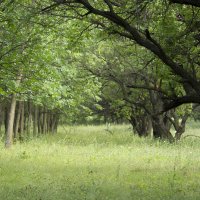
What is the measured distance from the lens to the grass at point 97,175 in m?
10.0

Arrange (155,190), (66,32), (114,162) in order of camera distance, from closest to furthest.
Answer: (155,190) < (66,32) < (114,162)

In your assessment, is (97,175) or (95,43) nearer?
(97,175)

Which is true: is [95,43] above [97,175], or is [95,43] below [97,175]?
above

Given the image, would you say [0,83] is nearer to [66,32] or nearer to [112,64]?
[66,32]

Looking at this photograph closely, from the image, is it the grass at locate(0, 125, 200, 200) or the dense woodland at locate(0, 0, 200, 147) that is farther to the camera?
the grass at locate(0, 125, 200, 200)

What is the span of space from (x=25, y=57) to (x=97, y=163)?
215 inches

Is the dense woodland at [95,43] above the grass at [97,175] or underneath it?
above

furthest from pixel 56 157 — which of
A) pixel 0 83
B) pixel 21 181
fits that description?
pixel 21 181

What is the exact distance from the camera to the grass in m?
10.0

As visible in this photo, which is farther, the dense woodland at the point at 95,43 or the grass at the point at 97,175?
the grass at the point at 97,175

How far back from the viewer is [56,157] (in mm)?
17406

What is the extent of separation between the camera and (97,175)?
42.7ft

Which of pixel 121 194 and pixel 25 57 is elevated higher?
pixel 25 57

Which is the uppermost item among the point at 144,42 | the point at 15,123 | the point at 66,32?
the point at 66,32
